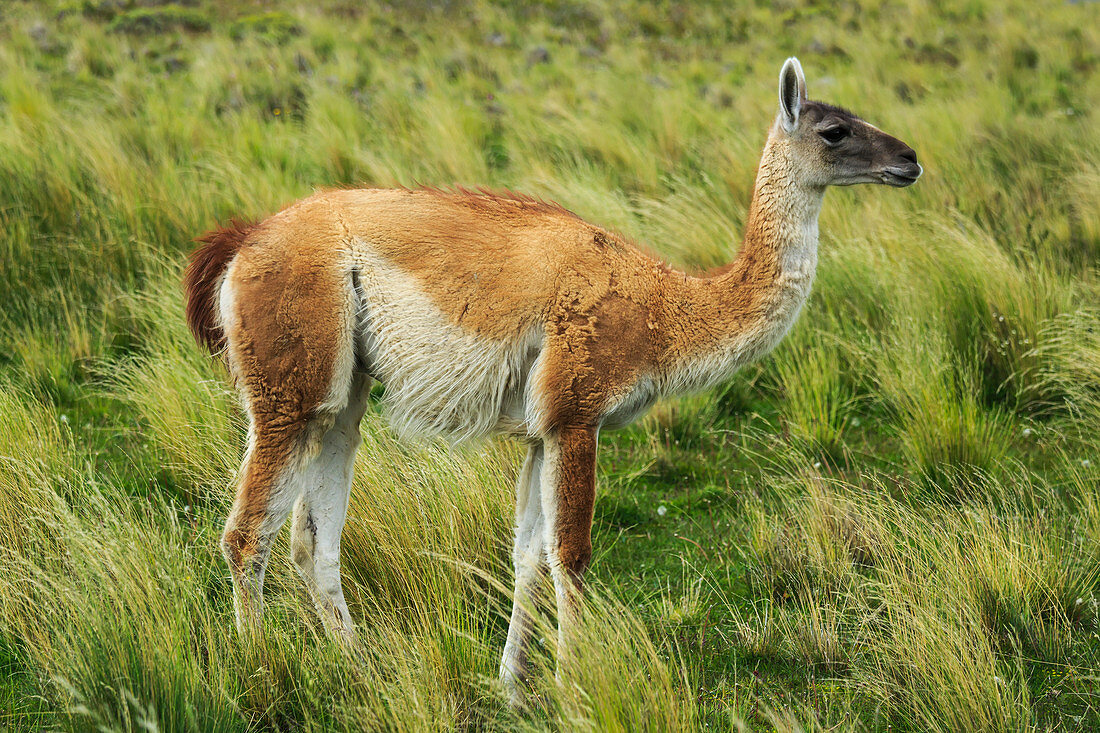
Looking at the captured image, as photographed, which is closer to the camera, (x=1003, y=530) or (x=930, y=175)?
(x=1003, y=530)

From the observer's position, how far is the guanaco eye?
3.70 metres

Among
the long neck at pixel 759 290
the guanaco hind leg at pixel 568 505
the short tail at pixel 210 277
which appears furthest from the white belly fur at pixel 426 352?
the long neck at pixel 759 290

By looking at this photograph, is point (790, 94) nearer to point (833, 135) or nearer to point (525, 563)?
point (833, 135)

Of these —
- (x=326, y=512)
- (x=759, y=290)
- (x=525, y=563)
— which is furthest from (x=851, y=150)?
(x=326, y=512)

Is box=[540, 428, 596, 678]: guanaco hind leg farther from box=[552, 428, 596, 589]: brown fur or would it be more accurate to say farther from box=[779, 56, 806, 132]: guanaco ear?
box=[779, 56, 806, 132]: guanaco ear

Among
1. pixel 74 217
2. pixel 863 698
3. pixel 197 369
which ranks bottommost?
pixel 863 698

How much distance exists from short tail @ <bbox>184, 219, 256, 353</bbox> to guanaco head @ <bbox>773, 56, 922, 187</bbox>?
200 centimetres

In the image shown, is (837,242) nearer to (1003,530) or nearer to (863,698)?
(1003,530)

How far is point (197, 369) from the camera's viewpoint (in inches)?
211

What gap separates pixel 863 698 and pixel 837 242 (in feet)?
13.0

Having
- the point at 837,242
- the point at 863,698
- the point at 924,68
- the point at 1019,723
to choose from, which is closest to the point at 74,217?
the point at 837,242

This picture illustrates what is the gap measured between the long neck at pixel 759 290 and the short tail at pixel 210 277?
1581 mm

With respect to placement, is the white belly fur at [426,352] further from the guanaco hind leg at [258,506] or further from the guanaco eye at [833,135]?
the guanaco eye at [833,135]

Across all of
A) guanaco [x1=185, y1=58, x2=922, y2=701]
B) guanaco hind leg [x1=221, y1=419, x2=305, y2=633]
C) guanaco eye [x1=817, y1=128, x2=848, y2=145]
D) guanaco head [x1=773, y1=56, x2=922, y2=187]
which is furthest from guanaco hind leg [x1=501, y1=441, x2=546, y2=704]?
guanaco eye [x1=817, y1=128, x2=848, y2=145]
